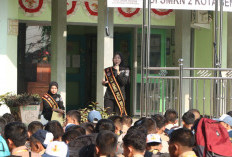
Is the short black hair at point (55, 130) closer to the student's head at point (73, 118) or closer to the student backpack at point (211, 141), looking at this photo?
the student's head at point (73, 118)

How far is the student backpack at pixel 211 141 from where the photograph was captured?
15.9 feet

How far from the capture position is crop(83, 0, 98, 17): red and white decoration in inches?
530

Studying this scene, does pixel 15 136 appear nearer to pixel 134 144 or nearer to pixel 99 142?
pixel 99 142

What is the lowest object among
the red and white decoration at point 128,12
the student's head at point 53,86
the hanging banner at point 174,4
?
the student's head at point 53,86

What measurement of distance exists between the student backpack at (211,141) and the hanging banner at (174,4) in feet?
16.3

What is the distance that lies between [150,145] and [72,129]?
34.6 inches

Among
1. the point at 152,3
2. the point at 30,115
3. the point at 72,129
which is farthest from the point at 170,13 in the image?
the point at 72,129

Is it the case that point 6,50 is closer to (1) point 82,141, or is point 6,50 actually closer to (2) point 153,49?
(2) point 153,49

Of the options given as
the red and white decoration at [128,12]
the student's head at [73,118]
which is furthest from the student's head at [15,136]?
the red and white decoration at [128,12]

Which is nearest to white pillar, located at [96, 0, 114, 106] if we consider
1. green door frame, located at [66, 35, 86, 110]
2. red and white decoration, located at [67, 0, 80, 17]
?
red and white decoration, located at [67, 0, 80, 17]

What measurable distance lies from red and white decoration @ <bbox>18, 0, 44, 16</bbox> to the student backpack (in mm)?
8994

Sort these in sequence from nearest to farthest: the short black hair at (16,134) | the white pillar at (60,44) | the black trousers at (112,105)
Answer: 1. the short black hair at (16,134)
2. the black trousers at (112,105)
3. the white pillar at (60,44)

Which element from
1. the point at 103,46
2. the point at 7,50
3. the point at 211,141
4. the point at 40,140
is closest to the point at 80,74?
the point at 103,46

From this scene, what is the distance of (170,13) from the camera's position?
1404 cm
